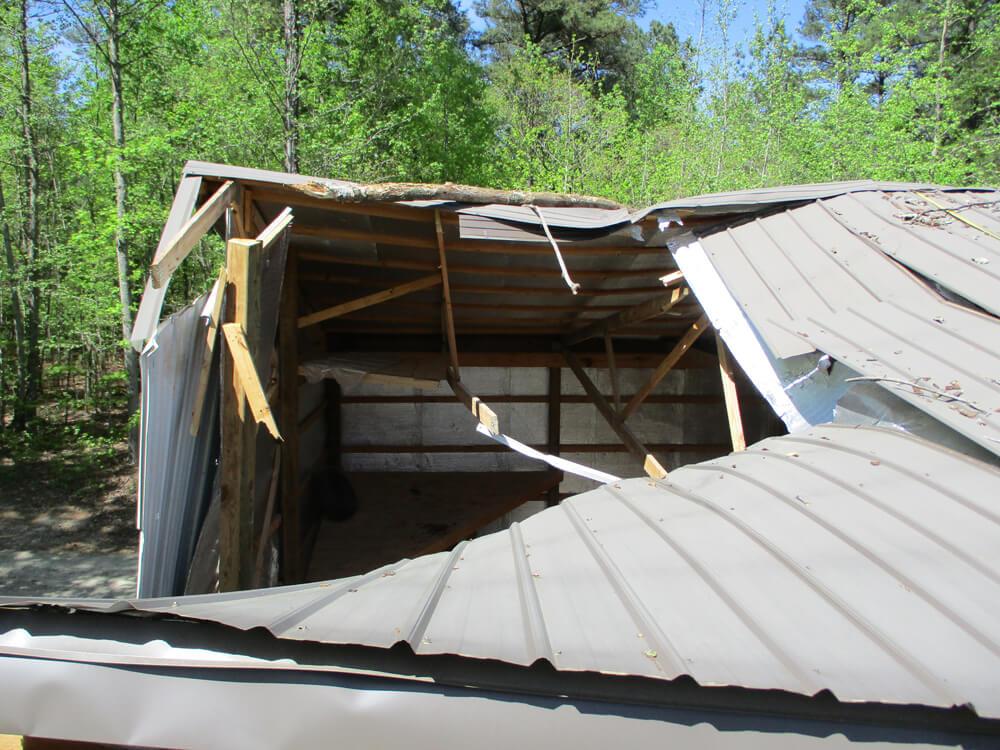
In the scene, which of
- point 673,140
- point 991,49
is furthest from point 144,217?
point 991,49

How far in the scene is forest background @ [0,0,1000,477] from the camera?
36.6 feet

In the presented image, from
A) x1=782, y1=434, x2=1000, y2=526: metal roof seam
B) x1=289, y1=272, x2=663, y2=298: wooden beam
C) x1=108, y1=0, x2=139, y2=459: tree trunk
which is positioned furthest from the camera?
x1=108, y1=0, x2=139, y2=459: tree trunk

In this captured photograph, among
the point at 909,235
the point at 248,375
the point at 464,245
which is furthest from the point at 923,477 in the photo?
the point at 464,245

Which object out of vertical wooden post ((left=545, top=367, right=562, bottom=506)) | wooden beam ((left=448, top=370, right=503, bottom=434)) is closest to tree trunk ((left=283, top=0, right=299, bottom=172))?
vertical wooden post ((left=545, top=367, right=562, bottom=506))

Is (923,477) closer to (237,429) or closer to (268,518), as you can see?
(237,429)

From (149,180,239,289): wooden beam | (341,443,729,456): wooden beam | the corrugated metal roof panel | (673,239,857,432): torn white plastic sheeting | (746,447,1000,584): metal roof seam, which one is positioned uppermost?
the corrugated metal roof panel

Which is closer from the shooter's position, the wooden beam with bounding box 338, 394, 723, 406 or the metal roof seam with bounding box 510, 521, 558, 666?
the metal roof seam with bounding box 510, 521, 558, 666

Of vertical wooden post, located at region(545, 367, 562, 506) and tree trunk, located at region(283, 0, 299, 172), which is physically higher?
tree trunk, located at region(283, 0, 299, 172)

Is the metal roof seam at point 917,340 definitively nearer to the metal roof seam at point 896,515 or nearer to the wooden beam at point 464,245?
the metal roof seam at point 896,515

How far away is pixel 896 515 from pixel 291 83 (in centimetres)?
1191

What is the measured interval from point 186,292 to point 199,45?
17.3 feet

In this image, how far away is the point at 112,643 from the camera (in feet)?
4.58

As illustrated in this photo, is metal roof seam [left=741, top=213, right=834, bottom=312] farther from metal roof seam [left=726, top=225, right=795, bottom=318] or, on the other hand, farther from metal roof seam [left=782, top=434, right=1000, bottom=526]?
metal roof seam [left=782, top=434, right=1000, bottom=526]

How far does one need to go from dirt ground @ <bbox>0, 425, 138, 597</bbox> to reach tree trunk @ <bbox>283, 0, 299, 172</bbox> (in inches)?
241
